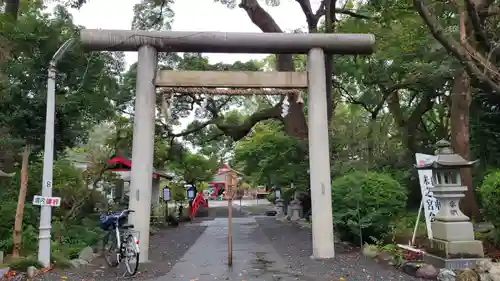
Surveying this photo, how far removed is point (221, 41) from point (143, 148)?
2897 mm

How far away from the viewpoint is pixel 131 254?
762 cm

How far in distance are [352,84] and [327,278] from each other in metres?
14.8

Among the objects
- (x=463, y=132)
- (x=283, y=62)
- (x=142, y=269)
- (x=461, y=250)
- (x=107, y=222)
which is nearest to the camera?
(x=461, y=250)

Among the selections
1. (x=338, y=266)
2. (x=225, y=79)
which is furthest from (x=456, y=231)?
(x=225, y=79)

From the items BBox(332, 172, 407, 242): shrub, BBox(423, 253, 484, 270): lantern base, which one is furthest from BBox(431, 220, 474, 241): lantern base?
BBox(332, 172, 407, 242): shrub

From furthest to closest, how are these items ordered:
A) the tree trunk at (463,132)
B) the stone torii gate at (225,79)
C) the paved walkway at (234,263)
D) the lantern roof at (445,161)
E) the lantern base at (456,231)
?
1. the tree trunk at (463,132)
2. the stone torii gate at (225,79)
3. the lantern roof at (445,161)
4. the lantern base at (456,231)
5. the paved walkway at (234,263)

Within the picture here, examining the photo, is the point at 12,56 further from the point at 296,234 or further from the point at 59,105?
the point at 296,234

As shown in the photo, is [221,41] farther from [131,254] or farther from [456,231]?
[456,231]

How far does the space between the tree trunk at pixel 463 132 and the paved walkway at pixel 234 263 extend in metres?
5.97

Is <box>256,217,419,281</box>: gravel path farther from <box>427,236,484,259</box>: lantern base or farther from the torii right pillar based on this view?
<box>427,236,484,259</box>: lantern base

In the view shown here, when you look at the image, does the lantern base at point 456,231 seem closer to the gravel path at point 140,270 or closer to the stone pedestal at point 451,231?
the stone pedestal at point 451,231

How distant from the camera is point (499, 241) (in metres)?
8.26

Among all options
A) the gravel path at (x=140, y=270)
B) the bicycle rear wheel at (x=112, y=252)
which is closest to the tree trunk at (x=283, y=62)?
the gravel path at (x=140, y=270)

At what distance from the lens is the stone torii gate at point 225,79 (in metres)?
8.83
